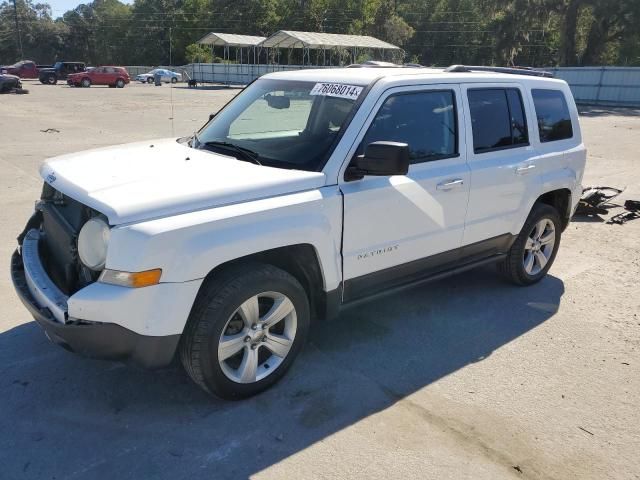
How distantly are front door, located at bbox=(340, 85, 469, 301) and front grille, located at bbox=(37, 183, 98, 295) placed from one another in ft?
5.09

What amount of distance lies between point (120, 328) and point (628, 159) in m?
13.3

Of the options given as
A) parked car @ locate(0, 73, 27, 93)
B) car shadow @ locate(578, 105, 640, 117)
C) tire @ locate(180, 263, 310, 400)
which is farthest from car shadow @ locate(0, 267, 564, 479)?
parked car @ locate(0, 73, 27, 93)

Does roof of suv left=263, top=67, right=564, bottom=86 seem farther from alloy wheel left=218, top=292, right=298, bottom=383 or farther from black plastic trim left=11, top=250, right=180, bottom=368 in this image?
black plastic trim left=11, top=250, right=180, bottom=368

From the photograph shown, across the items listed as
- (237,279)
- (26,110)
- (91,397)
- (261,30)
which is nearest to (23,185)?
(91,397)

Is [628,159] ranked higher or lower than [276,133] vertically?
→ lower

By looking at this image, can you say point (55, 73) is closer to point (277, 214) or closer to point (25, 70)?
point (25, 70)

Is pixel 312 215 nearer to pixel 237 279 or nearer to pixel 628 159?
pixel 237 279

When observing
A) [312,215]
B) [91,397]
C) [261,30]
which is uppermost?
[261,30]

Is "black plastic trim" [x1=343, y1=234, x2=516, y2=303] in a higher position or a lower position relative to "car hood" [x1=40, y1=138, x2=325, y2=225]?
lower

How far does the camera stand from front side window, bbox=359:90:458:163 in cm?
387

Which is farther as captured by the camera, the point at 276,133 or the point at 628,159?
the point at 628,159

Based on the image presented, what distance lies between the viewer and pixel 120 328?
288cm

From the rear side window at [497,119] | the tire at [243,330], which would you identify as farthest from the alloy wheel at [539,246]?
the tire at [243,330]

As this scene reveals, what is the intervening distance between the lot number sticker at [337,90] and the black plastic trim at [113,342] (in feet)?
6.39
